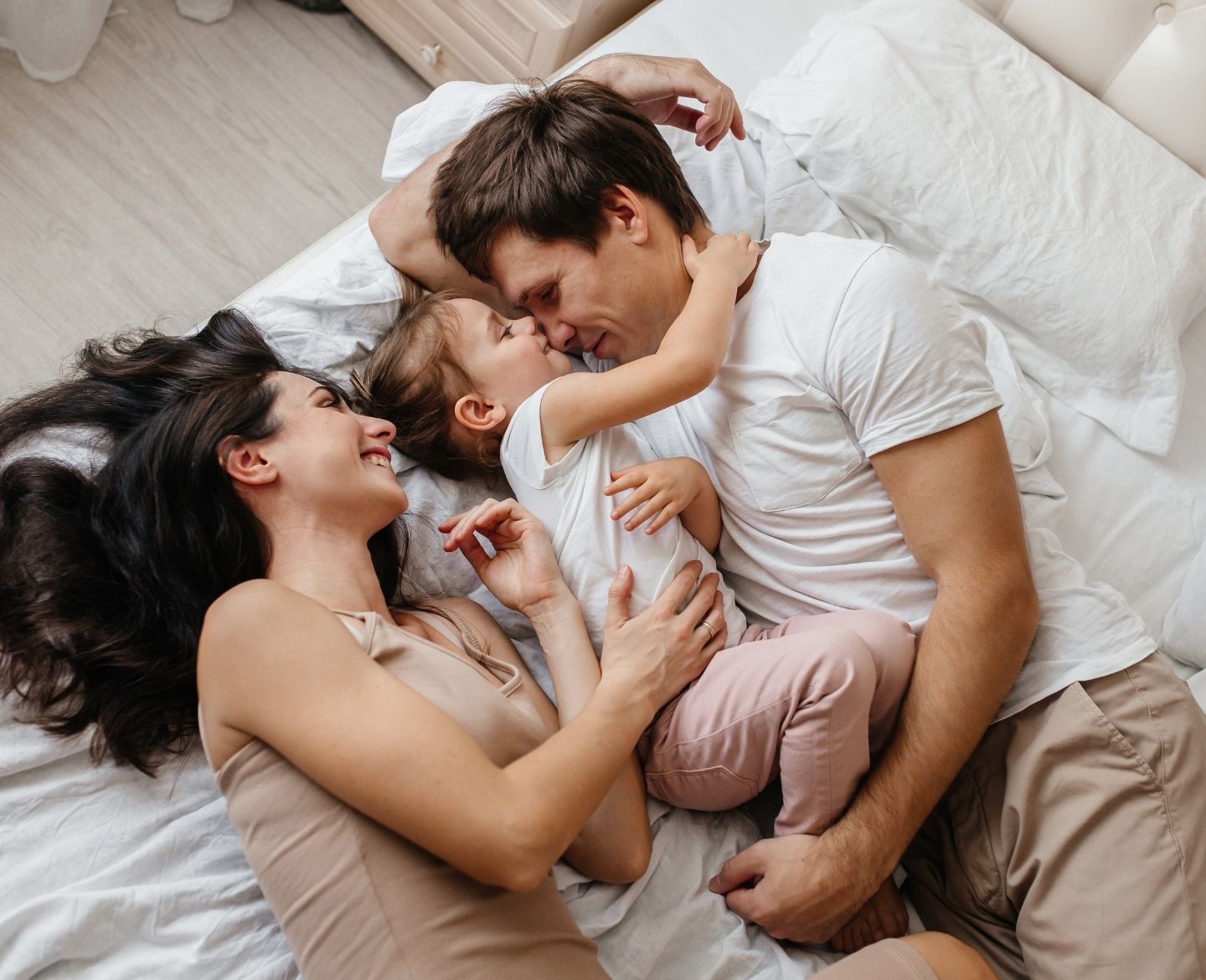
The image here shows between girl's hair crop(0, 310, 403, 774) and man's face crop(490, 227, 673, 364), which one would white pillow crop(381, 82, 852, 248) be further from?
girl's hair crop(0, 310, 403, 774)

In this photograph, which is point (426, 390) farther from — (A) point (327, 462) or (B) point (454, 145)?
(B) point (454, 145)

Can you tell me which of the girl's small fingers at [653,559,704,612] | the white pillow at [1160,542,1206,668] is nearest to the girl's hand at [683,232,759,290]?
the girl's small fingers at [653,559,704,612]

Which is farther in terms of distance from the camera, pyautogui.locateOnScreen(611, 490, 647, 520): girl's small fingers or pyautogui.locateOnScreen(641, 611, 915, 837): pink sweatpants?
pyautogui.locateOnScreen(611, 490, 647, 520): girl's small fingers

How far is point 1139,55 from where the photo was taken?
1989 millimetres

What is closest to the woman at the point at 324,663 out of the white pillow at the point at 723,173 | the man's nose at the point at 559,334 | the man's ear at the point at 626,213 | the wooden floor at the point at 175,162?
the man's nose at the point at 559,334

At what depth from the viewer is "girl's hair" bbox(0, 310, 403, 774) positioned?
126cm

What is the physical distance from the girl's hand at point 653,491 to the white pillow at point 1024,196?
76 centimetres

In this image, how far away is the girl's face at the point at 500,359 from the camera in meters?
1.58

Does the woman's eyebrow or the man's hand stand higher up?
the woman's eyebrow

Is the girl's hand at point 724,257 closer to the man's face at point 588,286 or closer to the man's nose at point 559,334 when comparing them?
the man's face at point 588,286

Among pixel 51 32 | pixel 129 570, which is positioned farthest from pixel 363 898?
pixel 51 32

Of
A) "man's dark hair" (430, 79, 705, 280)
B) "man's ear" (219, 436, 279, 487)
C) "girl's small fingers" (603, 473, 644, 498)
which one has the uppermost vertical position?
"man's dark hair" (430, 79, 705, 280)

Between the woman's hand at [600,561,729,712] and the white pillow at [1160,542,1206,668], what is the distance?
30.1 inches

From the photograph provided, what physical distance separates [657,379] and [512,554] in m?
0.34
